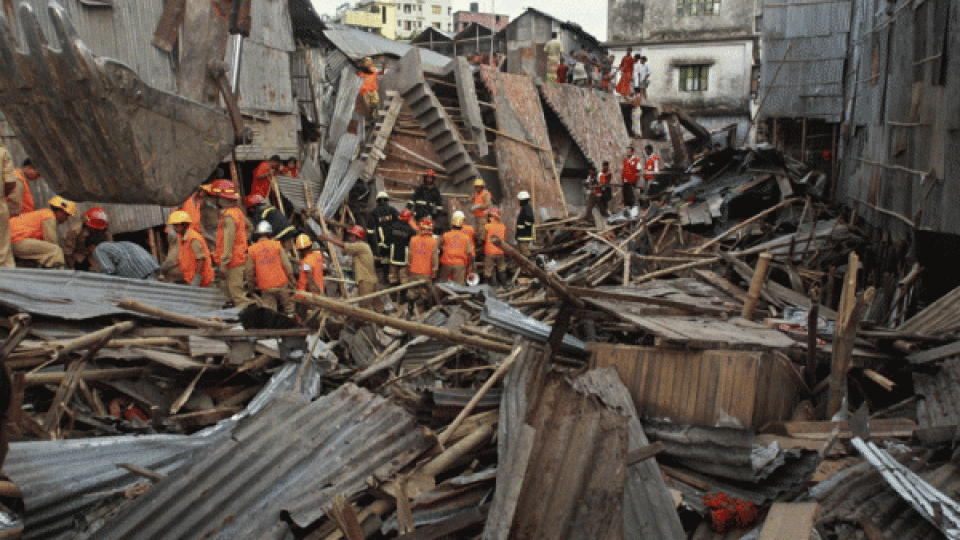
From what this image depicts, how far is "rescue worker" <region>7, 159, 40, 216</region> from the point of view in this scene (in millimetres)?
7828

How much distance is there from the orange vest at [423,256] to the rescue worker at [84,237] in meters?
4.19

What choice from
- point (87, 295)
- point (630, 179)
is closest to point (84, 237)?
point (87, 295)

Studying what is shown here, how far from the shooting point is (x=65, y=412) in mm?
4520

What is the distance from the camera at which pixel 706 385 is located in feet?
15.5

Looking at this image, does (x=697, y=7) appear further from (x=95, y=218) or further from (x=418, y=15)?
(x=418, y=15)

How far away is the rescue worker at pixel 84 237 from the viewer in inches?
336

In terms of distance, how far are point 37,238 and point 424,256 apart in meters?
4.93

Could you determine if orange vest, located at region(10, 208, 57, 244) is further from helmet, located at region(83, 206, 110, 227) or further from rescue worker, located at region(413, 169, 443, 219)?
rescue worker, located at region(413, 169, 443, 219)

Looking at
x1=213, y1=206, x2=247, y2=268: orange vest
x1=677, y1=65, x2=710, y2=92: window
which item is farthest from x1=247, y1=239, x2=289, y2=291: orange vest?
x1=677, y1=65, x2=710, y2=92: window

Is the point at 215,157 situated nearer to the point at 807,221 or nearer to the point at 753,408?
the point at 753,408

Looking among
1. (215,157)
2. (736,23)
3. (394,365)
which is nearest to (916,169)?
(394,365)

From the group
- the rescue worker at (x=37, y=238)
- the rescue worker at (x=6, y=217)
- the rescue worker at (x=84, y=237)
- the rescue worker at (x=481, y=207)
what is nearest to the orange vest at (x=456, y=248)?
the rescue worker at (x=481, y=207)

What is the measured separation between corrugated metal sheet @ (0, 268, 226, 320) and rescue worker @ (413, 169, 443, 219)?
Result: 22.8 ft

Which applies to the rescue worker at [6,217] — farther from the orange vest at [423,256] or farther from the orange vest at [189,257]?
the orange vest at [423,256]
